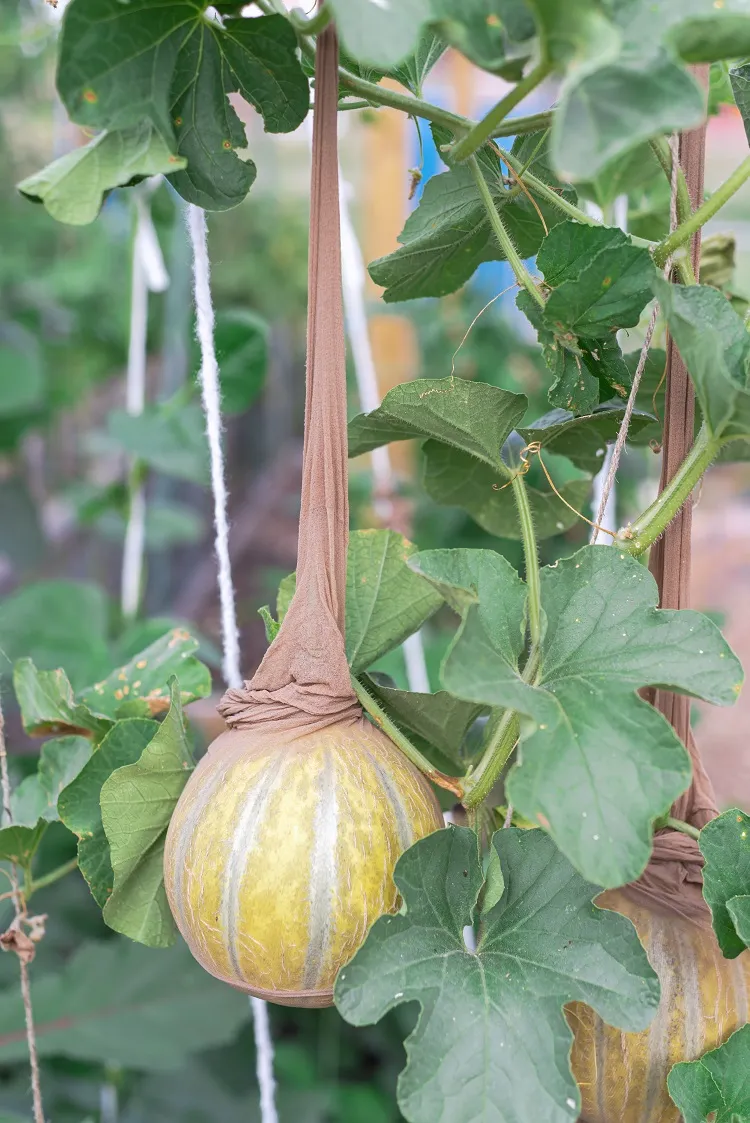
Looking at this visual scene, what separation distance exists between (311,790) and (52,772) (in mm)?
231

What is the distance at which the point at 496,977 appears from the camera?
1.25 ft

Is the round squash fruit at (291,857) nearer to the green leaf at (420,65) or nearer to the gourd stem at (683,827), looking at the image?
the gourd stem at (683,827)

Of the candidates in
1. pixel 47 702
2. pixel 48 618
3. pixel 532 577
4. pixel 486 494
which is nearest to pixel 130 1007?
pixel 48 618

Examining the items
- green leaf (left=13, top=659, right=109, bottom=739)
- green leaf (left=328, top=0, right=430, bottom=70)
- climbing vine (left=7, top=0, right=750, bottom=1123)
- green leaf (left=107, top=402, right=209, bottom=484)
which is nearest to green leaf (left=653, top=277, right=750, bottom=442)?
climbing vine (left=7, top=0, right=750, bottom=1123)

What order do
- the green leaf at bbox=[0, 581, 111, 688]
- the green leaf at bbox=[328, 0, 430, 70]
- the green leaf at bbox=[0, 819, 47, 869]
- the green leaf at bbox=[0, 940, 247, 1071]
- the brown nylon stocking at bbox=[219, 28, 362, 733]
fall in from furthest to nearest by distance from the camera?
the green leaf at bbox=[0, 581, 111, 688] < the green leaf at bbox=[0, 940, 247, 1071] < the green leaf at bbox=[0, 819, 47, 869] < the brown nylon stocking at bbox=[219, 28, 362, 733] < the green leaf at bbox=[328, 0, 430, 70]

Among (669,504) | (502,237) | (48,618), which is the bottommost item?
(48,618)

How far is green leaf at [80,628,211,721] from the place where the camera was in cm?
55

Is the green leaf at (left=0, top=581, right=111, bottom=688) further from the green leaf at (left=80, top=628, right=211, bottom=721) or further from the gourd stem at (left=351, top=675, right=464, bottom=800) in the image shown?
the gourd stem at (left=351, top=675, right=464, bottom=800)

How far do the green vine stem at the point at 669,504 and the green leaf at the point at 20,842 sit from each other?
31cm

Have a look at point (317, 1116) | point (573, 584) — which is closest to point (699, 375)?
point (573, 584)

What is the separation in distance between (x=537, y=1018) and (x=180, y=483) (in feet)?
6.94

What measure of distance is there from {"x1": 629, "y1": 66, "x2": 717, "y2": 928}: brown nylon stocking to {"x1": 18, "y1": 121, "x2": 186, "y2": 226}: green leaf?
0.22 meters

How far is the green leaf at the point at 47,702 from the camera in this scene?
54 cm

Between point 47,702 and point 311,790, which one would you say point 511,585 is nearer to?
point 311,790
